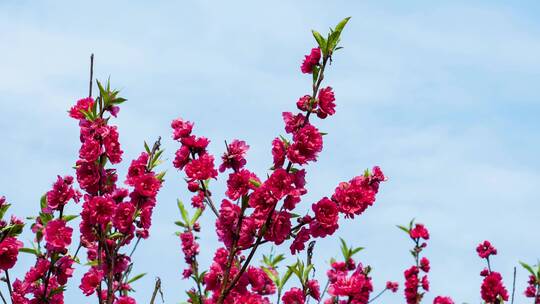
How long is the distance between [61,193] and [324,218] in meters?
1.78

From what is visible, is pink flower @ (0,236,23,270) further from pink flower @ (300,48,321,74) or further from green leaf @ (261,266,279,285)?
pink flower @ (300,48,321,74)

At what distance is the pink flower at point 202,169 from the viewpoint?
13.6 ft

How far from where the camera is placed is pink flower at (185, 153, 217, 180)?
415 centimetres

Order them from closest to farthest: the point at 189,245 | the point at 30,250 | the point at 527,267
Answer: the point at 30,250 < the point at 189,245 < the point at 527,267

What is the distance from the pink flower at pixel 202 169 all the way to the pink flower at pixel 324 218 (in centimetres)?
64

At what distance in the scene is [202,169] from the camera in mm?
4160

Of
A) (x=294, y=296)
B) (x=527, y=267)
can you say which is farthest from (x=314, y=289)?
(x=527, y=267)

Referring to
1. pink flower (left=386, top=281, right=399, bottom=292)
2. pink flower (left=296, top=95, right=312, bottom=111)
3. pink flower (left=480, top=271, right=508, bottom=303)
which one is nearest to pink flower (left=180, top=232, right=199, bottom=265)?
pink flower (left=296, top=95, right=312, bottom=111)

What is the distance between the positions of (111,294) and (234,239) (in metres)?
0.84

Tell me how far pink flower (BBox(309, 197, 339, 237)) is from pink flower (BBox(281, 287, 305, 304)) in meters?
0.83

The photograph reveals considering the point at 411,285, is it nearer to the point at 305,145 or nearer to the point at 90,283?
the point at 90,283

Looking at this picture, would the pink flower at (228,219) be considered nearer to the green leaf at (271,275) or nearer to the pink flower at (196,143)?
the pink flower at (196,143)

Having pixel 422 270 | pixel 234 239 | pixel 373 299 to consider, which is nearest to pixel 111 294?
pixel 234 239

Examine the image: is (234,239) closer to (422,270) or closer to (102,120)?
(102,120)
